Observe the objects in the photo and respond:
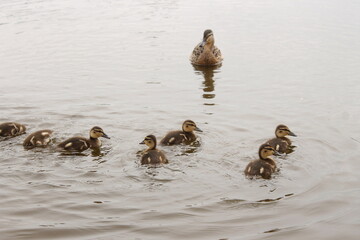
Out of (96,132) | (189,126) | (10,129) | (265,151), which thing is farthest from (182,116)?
(10,129)

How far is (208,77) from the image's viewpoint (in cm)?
1045

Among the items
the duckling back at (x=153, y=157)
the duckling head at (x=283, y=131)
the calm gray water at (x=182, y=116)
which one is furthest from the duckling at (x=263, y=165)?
the duckling back at (x=153, y=157)

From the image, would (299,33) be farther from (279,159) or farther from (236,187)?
(236,187)

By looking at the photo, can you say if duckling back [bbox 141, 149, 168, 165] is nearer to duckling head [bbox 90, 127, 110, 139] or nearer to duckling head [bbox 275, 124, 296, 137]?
duckling head [bbox 90, 127, 110, 139]

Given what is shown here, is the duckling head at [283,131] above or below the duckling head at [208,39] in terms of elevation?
below

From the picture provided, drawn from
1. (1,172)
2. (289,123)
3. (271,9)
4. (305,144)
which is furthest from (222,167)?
(271,9)

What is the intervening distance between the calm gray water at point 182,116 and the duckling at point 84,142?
0.57 ft

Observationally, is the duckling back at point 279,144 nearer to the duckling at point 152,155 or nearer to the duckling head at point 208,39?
the duckling at point 152,155

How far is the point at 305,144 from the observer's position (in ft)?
23.8

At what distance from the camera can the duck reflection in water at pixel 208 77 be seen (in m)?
9.29

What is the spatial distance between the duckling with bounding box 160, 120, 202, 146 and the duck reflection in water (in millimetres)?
1513

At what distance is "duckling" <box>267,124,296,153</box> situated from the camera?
7090 mm

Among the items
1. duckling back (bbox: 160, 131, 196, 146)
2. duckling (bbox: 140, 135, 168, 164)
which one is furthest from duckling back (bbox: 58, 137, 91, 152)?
duckling back (bbox: 160, 131, 196, 146)

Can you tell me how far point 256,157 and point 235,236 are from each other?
6.10 ft
